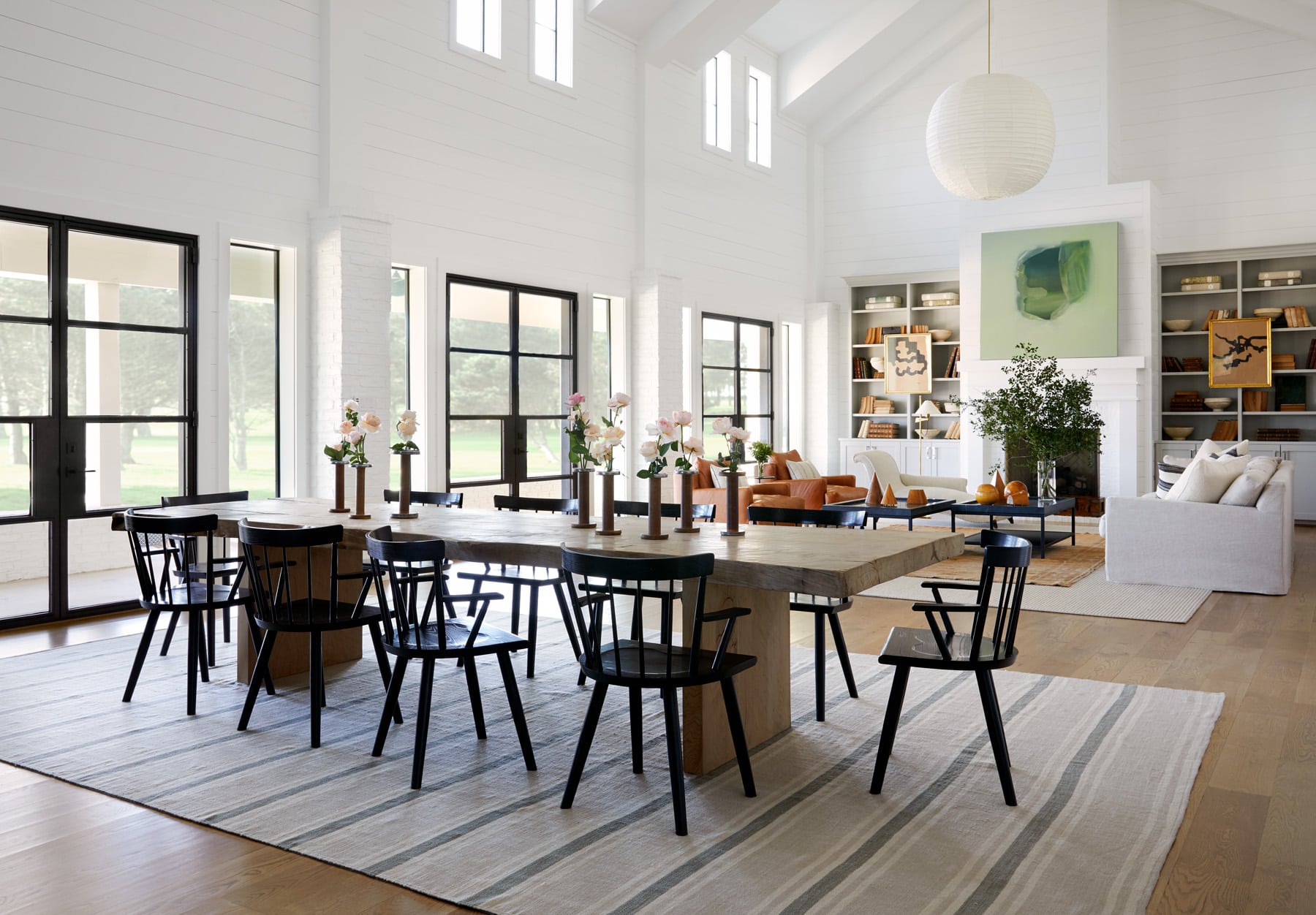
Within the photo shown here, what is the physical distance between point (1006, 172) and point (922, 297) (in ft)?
18.7

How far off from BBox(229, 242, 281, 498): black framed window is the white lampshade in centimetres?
513

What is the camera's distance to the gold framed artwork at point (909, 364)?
45.1 ft

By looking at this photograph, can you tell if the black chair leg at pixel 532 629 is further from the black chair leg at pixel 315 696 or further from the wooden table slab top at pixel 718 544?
the black chair leg at pixel 315 696

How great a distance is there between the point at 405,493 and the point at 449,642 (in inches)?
59.9

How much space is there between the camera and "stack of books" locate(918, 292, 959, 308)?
13750mm

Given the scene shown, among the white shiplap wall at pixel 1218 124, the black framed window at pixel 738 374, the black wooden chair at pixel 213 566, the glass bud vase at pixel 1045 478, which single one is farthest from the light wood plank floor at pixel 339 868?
the white shiplap wall at pixel 1218 124

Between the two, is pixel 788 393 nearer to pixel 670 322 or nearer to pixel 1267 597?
pixel 670 322

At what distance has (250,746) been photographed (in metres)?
4.08

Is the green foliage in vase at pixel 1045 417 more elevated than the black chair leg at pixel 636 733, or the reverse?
the green foliage in vase at pixel 1045 417

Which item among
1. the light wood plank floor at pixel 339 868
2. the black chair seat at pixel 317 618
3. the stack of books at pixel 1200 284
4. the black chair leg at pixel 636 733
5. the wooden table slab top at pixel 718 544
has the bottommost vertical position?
the light wood plank floor at pixel 339 868

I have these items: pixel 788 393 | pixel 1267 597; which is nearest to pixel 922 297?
pixel 788 393

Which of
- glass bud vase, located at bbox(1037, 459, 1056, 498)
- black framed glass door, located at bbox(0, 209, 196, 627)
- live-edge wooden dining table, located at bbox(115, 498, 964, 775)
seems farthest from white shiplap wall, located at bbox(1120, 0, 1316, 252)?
black framed glass door, located at bbox(0, 209, 196, 627)

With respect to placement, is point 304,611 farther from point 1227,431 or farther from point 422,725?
point 1227,431

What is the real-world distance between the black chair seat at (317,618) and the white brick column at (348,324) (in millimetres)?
3430
